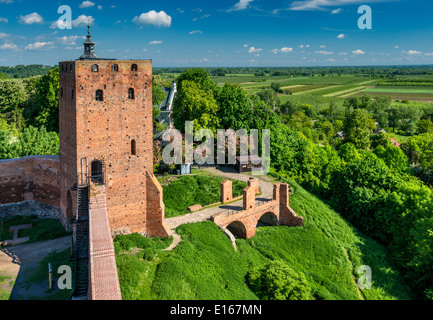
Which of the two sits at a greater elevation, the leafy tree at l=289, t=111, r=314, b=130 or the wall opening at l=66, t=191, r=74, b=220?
the leafy tree at l=289, t=111, r=314, b=130

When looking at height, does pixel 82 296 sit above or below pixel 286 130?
below

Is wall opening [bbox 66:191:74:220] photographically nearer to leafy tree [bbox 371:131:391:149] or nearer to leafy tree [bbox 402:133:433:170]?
leafy tree [bbox 402:133:433:170]

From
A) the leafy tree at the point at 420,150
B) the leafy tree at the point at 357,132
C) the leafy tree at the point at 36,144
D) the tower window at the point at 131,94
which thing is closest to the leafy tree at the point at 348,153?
the leafy tree at the point at 357,132

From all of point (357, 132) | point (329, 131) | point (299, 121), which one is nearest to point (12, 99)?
point (299, 121)

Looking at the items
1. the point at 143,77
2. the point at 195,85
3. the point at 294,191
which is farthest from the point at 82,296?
the point at 195,85

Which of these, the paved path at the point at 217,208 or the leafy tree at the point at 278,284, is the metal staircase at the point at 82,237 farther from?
the leafy tree at the point at 278,284
